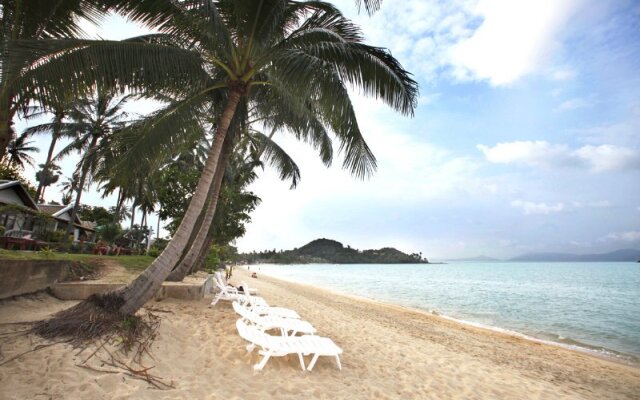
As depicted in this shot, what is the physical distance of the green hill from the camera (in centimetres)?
16638

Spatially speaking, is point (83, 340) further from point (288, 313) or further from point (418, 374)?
point (418, 374)

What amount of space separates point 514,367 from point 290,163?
840 centimetres

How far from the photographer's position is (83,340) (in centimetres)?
416

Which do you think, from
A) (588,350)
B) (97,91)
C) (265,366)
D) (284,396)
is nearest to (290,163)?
(97,91)

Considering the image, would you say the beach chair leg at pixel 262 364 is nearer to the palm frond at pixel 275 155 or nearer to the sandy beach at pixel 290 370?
Result: the sandy beach at pixel 290 370

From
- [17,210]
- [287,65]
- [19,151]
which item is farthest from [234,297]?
[19,151]

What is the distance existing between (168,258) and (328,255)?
172024 mm

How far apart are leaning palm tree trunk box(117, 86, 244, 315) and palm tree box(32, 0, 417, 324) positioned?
15mm

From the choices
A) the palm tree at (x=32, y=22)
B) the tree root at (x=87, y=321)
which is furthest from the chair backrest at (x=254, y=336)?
the palm tree at (x=32, y=22)

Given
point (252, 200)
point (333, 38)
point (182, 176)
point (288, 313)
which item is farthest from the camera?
point (252, 200)

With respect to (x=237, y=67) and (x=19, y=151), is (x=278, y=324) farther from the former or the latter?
(x=19, y=151)

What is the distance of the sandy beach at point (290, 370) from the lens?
346 cm

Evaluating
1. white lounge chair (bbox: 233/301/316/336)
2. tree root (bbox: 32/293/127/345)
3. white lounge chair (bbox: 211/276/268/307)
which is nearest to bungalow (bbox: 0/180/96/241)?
white lounge chair (bbox: 211/276/268/307)

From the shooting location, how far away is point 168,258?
17.9 ft
